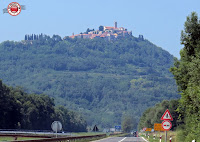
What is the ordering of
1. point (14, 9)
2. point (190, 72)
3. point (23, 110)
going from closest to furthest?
point (14, 9) < point (190, 72) < point (23, 110)

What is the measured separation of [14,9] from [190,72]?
15.5 meters

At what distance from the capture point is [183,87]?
5359 cm

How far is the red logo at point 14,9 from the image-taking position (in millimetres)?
40919

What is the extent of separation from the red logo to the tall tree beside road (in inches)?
588

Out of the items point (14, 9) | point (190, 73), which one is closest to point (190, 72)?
point (190, 73)

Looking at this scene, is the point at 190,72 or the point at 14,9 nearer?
the point at 14,9

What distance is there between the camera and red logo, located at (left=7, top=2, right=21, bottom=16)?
134 ft

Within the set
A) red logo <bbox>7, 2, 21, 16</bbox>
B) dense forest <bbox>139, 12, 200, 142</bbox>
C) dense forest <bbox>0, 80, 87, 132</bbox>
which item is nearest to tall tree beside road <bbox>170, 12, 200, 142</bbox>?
dense forest <bbox>139, 12, 200, 142</bbox>

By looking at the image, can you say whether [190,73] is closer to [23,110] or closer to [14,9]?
[14,9]

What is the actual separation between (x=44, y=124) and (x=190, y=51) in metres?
107

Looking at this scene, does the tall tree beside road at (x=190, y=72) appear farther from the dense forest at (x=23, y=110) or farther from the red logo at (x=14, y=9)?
the dense forest at (x=23, y=110)

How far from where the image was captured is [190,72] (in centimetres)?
4559

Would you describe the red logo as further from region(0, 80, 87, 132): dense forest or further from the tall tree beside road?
region(0, 80, 87, 132): dense forest

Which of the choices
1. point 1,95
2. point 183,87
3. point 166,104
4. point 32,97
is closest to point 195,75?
point 183,87
